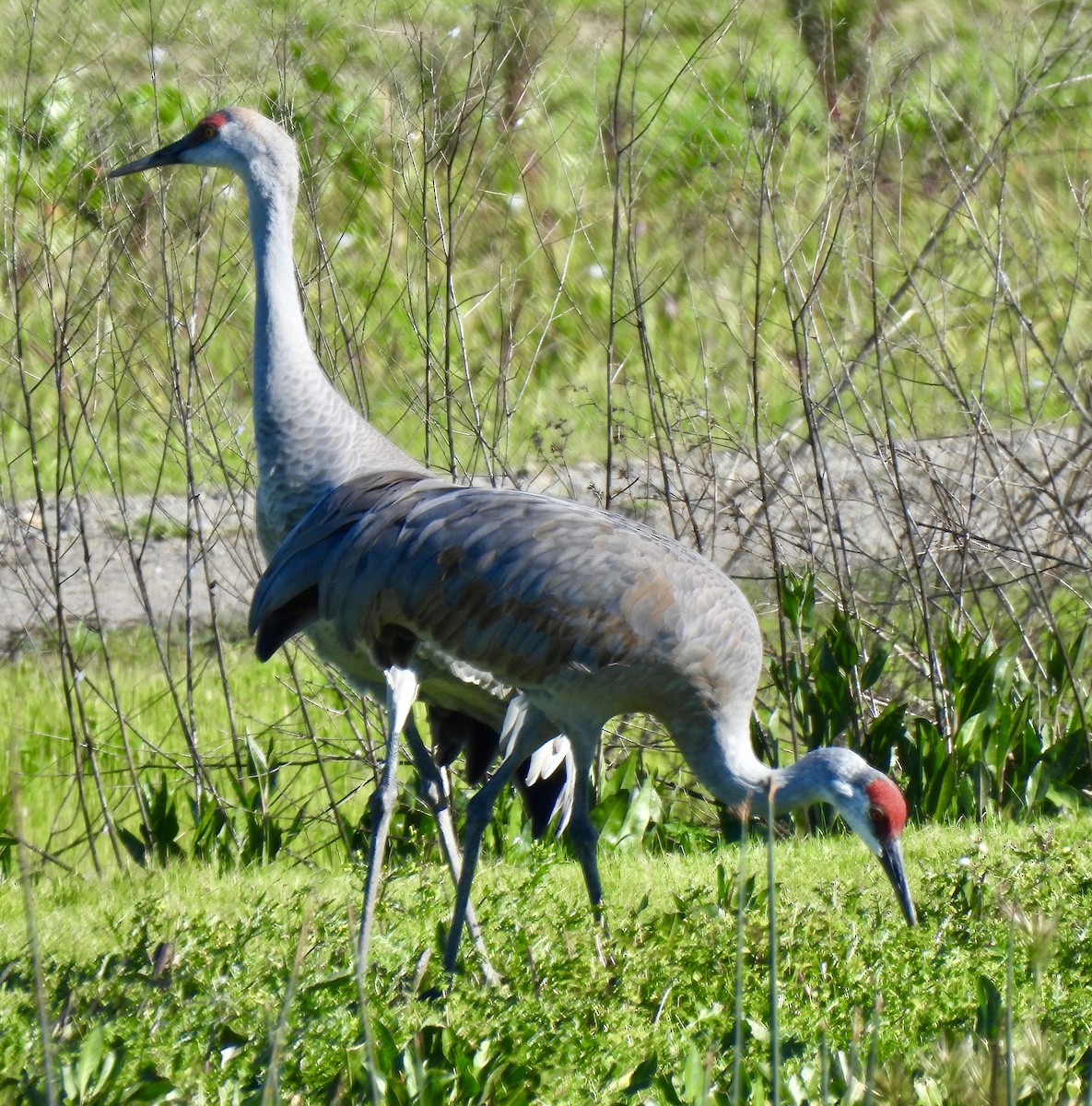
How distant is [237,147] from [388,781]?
1941mm

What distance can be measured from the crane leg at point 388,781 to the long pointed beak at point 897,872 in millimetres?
1168

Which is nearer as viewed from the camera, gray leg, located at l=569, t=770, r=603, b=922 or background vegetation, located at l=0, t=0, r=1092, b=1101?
background vegetation, located at l=0, t=0, r=1092, b=1101

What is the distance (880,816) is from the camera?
3678 mm

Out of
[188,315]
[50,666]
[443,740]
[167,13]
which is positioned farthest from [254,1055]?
[167,13]

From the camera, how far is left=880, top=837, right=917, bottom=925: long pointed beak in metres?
3.60

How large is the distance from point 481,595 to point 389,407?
5.21m

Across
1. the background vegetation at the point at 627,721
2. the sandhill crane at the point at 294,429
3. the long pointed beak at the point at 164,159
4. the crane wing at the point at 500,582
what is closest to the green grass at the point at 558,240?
the background vegetation at the point at 627,721

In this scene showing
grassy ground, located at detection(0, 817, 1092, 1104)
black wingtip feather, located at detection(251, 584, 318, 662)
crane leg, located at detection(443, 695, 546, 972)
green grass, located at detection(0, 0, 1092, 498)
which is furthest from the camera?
green grass, located at detection(0, 0, 1092, 498)

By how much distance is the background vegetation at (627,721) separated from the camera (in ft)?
9.50

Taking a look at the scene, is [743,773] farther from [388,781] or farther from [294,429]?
[294,429]

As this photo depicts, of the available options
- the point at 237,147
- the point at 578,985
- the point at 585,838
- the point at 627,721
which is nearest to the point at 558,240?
Result: the point at 627,721

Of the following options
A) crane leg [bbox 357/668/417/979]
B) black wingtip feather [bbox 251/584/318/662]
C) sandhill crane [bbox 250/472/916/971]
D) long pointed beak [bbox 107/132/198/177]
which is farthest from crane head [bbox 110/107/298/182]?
crane leg [bbox 357/668/417/979]

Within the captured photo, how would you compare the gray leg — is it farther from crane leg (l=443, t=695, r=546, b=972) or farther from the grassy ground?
crane leg (l=443, t=695, r=546, b=972)

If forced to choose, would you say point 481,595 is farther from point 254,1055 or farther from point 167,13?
point 167,13
